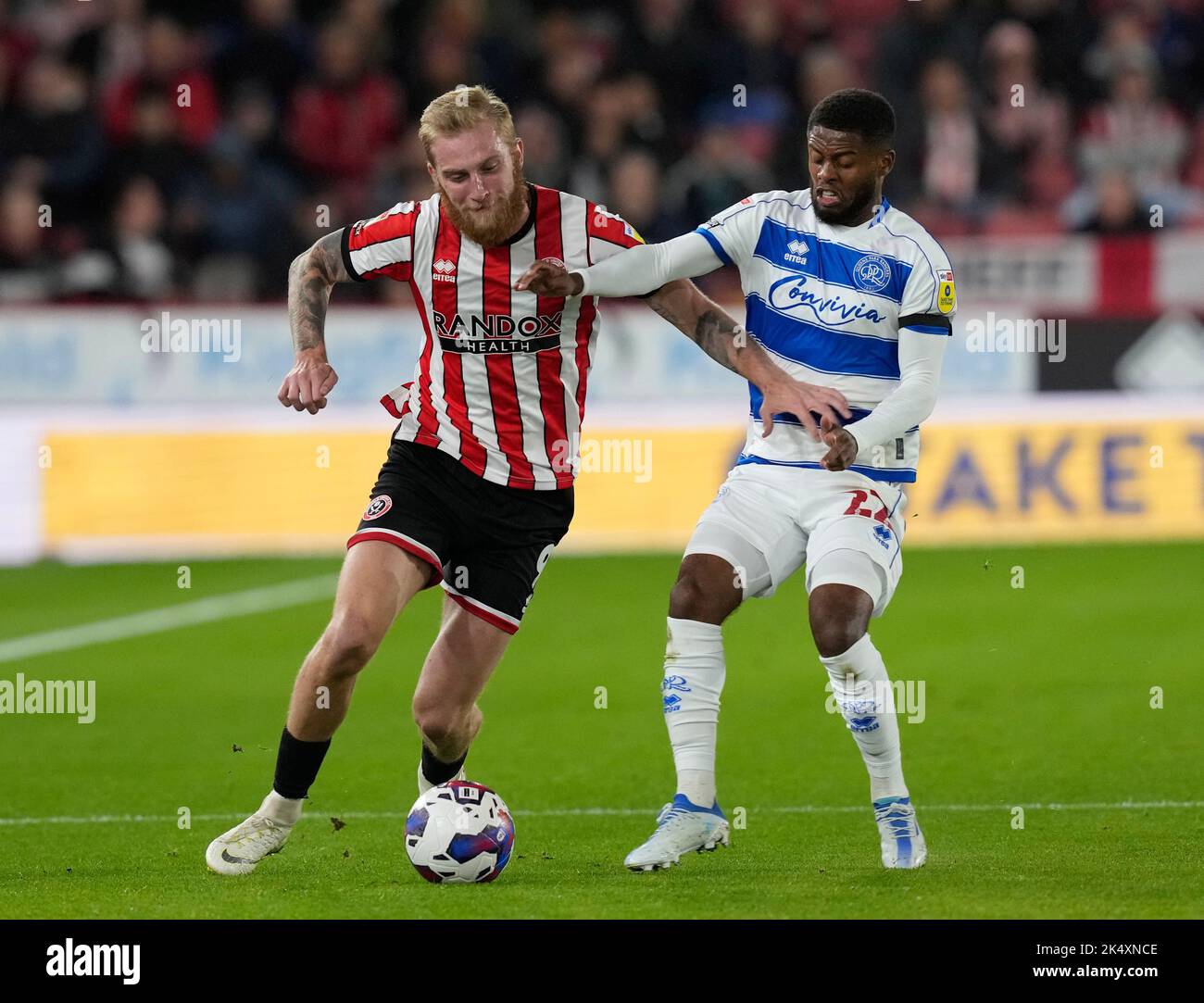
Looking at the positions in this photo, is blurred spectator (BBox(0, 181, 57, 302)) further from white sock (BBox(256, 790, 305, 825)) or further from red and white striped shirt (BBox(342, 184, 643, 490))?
white sock (BBox(256, 790, 305, 825))

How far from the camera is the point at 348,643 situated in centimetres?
593

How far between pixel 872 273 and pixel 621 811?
227cm

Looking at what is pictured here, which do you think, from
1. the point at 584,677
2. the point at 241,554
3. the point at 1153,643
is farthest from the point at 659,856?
the point at 241,554

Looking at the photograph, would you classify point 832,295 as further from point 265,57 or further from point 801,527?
point 265,57

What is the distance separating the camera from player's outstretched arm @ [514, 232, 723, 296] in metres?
6.20

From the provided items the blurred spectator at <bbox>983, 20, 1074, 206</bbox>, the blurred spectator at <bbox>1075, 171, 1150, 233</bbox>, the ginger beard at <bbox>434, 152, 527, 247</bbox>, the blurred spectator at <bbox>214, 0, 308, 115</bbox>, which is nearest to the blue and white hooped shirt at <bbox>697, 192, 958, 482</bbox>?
the ginger beard at <bbox>434, 152, 527, 247</bbox>

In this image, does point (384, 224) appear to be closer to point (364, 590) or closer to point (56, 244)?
point (364, 590)

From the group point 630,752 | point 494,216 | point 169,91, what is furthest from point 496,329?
point 169,91

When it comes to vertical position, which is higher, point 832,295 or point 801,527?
point 832,295

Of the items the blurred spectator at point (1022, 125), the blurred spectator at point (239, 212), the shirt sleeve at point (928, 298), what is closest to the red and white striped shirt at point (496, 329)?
the shirt sleeve at point (928, 298)

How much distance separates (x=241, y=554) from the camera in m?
14.7

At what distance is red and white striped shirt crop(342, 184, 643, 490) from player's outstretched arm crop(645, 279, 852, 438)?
0.24m

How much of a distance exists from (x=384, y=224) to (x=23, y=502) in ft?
28.5

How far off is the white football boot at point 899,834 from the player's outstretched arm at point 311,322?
6.76ft
